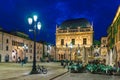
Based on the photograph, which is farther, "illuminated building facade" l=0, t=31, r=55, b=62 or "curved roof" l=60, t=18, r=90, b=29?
"curved roof" l=60, t=18, r=90, b=29

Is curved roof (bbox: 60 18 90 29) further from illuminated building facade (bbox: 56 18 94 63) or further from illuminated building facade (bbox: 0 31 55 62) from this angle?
illuminated building facade (bbox: 0 31 55 62)

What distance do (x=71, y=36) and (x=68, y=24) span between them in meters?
7.30

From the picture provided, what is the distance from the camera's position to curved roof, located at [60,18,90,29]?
374ft

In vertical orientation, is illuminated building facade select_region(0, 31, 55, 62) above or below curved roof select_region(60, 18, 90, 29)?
below

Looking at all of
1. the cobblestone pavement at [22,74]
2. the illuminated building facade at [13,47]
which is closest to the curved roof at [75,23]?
the illuminated building facade at [13,47]

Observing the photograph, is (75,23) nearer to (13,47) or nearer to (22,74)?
(13,47)

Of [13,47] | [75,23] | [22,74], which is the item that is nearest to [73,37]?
[75,23]

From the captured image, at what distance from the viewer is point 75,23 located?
116250mm

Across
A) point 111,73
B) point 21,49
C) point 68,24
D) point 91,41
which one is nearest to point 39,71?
point 111,73

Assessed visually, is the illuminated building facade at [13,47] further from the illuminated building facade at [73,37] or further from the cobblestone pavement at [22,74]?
the cobblestone pavement at [22,74]

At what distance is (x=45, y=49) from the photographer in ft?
372

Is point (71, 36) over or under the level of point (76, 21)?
under

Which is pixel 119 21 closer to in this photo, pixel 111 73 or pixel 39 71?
pixel 111 73

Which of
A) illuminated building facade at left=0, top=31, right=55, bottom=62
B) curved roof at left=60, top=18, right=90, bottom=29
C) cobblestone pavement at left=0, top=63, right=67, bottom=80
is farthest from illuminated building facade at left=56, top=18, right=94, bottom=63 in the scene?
cobblestone pavement at left=0, top=63, right=67, bottom=80
